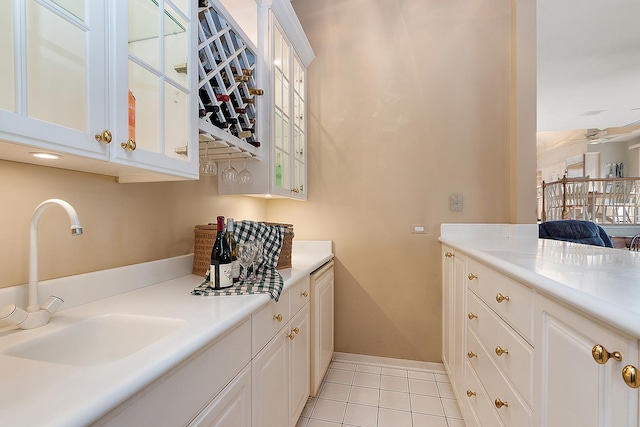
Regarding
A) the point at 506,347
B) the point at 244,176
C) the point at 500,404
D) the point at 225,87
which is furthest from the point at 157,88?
the point at 500,404

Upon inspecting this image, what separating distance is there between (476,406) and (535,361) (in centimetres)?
73

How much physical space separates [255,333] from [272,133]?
3.70 feet

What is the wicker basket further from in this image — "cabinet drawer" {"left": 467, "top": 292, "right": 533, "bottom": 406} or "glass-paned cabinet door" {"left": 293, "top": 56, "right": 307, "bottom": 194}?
"cabinet drawer" {"left": 467, "top": 292, "right": 533, "bottom": 406}

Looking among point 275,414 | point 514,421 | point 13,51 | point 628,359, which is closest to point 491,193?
point 514,421

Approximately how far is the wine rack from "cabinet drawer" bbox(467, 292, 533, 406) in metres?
1.31

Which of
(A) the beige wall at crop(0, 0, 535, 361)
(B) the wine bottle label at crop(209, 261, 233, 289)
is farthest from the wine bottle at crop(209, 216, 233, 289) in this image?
(A) the beige wall at crop(0, 0, 535, 361)

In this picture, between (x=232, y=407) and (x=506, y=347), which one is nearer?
(x=232, y=407)

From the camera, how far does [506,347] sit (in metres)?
1.02

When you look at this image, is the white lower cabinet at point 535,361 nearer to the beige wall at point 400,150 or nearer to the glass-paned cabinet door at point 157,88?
the beige wall at point 400,150

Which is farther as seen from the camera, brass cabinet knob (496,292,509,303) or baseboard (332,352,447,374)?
baseboard (332,352,447,374)

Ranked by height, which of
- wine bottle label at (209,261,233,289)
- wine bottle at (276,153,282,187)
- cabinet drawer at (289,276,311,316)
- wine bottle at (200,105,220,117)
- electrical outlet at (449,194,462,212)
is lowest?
cabinet drawer at (289,276,311,316)

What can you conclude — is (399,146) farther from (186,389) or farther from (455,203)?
(186,389)

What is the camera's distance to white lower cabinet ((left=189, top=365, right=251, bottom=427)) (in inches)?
28.6

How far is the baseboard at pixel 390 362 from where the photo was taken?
7.19 ft
